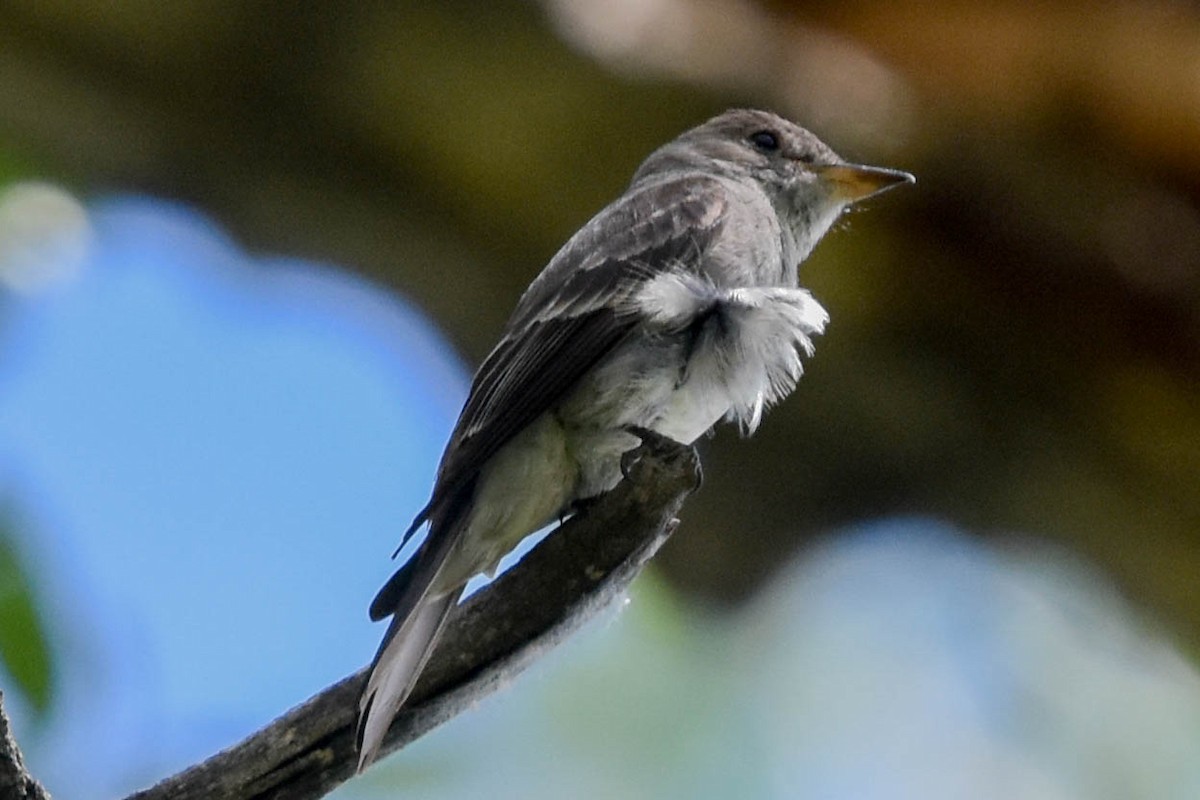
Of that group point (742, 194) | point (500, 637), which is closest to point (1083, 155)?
point (742, 194)

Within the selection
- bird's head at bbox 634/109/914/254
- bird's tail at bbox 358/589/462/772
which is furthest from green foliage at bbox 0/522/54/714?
bird's head at bbox 634/109/914/254

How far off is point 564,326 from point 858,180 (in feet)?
2.50

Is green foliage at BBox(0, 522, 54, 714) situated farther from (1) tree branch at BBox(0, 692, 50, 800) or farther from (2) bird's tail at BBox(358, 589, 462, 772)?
(1) tree branch at BBox(0, 692, 50, 800)

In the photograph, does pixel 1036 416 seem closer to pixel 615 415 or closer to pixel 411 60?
pixel 615 415

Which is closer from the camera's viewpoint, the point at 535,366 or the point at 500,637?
the point at 500,637

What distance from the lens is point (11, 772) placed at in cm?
162

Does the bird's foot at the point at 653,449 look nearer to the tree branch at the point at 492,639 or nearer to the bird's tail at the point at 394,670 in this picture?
the tree branch at the point at 492,639

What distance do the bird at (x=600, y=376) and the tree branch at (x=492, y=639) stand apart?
0.12 m

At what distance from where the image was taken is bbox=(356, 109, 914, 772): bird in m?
2.36

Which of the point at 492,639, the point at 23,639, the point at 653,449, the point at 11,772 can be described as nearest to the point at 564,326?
the point at 653,449

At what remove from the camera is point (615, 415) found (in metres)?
2.45

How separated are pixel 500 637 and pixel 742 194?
4.46 feet

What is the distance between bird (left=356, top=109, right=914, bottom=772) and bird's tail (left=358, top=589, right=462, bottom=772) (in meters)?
0.05

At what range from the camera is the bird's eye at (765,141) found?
3.35 metres
